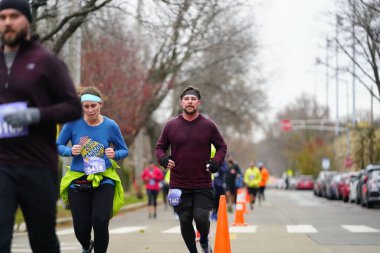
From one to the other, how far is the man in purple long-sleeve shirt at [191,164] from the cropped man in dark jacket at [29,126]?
3.89 meters

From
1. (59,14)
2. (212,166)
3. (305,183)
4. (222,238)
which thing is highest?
(59,14)

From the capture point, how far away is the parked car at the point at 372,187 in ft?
95.6

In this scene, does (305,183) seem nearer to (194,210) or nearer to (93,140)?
(194,210)

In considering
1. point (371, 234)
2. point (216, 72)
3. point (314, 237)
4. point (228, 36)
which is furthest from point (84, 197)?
point (216, 72)

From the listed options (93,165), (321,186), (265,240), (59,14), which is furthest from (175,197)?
(321,186)

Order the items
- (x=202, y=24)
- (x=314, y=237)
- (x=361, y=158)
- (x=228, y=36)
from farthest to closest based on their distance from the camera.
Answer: (x=361, y=158) < (x=228, y=36) < (x=202, y=24) < (x=314, y=237)

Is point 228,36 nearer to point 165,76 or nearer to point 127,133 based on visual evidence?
point 165,76

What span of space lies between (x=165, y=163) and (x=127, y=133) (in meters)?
25.0

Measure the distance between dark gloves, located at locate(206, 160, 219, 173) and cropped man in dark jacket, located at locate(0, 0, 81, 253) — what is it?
386cm

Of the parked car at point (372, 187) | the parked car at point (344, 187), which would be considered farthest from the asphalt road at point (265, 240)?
the parked car at point (344, 187)

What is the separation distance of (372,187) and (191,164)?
20.9 m

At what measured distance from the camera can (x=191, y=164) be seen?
9.38 meters

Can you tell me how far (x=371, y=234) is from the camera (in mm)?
15852

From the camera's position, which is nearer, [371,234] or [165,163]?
[165,163]
